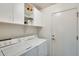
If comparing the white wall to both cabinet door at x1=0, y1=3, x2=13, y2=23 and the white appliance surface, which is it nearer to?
the white appliance surface

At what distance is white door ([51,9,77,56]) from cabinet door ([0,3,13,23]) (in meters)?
1.99

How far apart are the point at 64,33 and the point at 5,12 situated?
2151 millimetres

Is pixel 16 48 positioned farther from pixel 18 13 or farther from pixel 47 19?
pixel 47 19

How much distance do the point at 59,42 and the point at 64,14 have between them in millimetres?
1012

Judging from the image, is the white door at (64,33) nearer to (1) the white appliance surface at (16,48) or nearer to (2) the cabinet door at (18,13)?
(1) the white appliance surface at (16,48)

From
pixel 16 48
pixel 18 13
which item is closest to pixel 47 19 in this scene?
pixel 18 13

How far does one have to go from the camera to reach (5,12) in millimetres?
1636

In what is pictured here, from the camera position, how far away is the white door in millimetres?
2918

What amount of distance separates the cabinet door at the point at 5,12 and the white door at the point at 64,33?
6.51ft

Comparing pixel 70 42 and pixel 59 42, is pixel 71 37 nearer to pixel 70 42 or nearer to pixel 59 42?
pixel 70 42

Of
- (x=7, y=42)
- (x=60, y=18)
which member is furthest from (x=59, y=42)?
(x=7, y=42)

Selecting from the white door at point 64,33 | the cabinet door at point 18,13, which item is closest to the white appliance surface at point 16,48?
the cabinet door at point 18,13

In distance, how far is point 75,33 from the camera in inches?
113

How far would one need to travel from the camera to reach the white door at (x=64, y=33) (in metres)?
2.92
